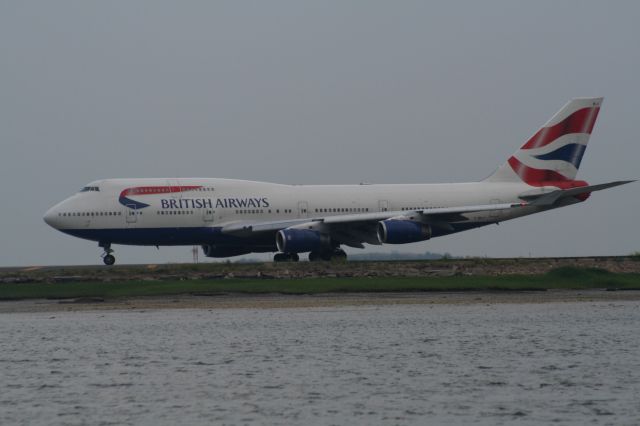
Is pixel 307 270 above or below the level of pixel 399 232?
below

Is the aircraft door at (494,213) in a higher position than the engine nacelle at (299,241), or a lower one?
higher

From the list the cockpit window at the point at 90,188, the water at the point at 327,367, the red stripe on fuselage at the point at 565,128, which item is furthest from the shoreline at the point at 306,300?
the red stripe on fuselage at the point at 565,128

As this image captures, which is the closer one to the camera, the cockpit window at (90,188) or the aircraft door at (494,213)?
the cockpit window at (90,188)

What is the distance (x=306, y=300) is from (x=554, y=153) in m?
24.6

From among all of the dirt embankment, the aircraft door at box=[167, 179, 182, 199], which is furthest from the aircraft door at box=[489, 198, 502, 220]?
the aircraft door at box=[167, 179, 182, 199]

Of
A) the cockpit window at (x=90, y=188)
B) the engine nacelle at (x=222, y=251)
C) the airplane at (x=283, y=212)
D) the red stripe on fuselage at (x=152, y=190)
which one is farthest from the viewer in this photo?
the engine nacelle at (x=222, y=251)

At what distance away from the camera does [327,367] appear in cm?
2014

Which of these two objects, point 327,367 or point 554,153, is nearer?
point 327,367

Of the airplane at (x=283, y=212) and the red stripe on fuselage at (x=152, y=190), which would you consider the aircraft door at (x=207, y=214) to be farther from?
the red stripe on fuselage at (x=152, y=190)

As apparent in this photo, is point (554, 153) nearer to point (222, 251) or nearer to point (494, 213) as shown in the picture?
point (494, 213)

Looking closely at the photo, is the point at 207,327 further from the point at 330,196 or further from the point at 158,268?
the point at 330,196

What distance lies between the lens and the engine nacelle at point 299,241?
47125mm

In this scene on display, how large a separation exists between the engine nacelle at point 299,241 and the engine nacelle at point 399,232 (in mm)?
2492

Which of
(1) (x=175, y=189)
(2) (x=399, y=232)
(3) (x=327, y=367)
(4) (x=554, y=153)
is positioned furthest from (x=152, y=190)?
(3) (x=327, y=367)
